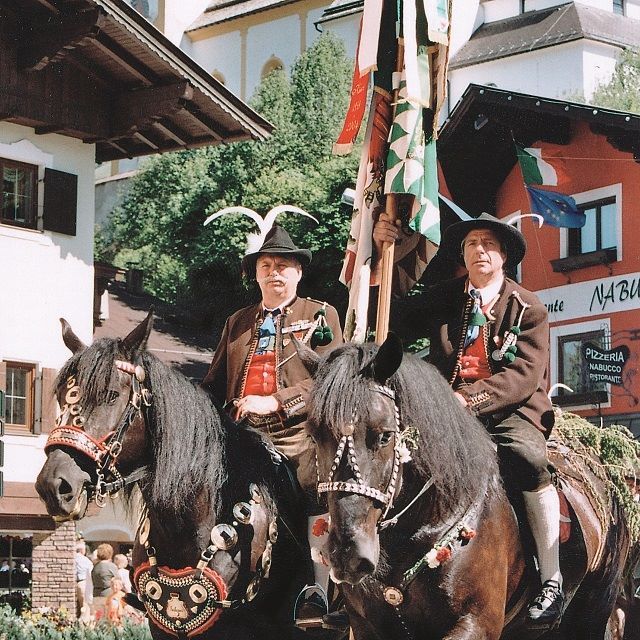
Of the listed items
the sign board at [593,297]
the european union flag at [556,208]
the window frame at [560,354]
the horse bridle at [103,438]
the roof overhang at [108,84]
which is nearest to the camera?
the horse bridle at [103,438]

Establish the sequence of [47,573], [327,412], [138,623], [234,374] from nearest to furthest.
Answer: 1. [327,412]
2. [234,374]
3. [138,623]
4. [47,573]

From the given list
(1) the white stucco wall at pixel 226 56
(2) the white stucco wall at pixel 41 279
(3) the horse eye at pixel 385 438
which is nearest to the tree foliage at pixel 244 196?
(2) the white stucco wall at pixel 41 279

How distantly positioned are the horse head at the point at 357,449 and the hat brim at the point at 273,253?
167cm

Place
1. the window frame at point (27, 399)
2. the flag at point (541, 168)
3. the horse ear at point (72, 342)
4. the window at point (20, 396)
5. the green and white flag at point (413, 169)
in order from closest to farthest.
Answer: the horse ear at point (72, 342) → the green and white flag at point (413, 169) → the window frame at point (27, 399) → the window at point (20, 396) → the flag at point (541, 168)

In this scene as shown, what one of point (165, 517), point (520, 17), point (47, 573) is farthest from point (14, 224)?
point (520, 17)

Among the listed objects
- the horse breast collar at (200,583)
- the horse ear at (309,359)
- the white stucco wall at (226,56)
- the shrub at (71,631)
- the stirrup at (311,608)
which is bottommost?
the shrub at (71,631)

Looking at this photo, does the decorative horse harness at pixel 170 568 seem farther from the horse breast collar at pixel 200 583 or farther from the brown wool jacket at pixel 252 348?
the brown wool jacket at pixel 252 348

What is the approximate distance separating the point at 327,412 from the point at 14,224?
1608cm

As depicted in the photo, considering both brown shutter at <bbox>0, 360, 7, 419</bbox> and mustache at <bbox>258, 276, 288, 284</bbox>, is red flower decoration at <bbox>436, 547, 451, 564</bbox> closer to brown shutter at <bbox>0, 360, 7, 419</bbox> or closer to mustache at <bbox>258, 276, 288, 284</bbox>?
mustache at <bbox>258, 276, 288, 284</bbox>

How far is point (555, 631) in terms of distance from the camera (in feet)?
27.2

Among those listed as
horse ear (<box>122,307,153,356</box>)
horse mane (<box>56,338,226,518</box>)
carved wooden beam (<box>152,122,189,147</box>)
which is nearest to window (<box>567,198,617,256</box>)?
carved wooden beam (<box>152,122,189,147</box>)

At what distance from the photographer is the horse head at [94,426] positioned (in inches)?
245

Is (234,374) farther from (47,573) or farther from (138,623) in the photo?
(47,573)

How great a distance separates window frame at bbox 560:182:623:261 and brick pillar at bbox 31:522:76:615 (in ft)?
38.1
